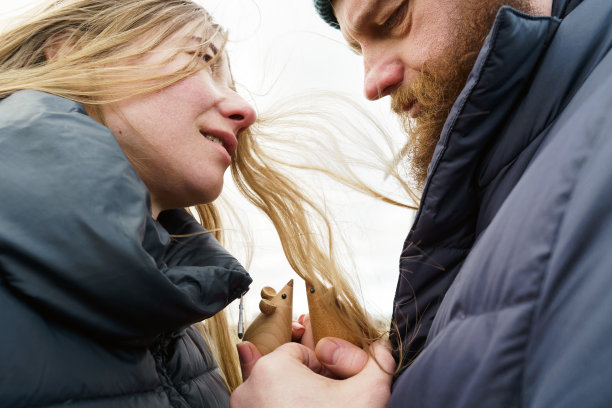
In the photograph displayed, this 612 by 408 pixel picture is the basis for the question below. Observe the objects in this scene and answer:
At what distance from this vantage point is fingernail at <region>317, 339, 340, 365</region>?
137 centimetres

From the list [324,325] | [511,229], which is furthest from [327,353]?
[511,229]

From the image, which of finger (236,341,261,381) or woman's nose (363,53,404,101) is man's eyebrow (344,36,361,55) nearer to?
woman's nose (363,53,404,101)

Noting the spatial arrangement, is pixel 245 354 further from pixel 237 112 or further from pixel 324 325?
pixel 237 112

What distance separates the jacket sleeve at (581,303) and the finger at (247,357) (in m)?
0.94

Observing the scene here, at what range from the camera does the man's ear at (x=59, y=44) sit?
1787 millimetres

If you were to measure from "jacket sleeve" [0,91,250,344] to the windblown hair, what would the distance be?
37 centimetres

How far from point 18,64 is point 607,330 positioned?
6.85 ft

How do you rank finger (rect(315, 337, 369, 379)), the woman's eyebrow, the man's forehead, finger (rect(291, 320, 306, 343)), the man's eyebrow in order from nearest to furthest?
finger (rect(315, 337, 369, 379)) < finger (rect(291, 320, 306, 343)) < the woman's eyebrow < the man's forehead < the man's eyebrow

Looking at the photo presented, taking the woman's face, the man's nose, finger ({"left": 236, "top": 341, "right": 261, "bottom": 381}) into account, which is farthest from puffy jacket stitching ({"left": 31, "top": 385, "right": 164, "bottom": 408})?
the man's nose

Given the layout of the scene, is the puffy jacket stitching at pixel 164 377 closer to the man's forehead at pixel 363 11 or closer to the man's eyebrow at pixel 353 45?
the man's forehead at pixel 363 11

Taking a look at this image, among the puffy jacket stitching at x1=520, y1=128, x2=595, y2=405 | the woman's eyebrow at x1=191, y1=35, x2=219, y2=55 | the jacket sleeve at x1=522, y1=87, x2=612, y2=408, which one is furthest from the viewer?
the woman's eyebrow at x1=191, y1=35, x2=219, y2=55

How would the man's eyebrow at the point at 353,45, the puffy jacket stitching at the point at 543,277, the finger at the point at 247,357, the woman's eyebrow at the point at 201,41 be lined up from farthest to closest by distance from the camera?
1. the man's eyebrow at the point at 353,45
2. the woman's eyebrow at the point at 201,41
3. the finger at the point at 247,357
4. the puffy jacket stitching at the point at 543,277

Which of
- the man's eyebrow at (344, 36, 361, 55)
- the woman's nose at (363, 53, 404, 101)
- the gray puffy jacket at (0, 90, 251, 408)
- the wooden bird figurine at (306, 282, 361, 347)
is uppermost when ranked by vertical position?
the man's eyebrow at (344, 36, 361, 55)

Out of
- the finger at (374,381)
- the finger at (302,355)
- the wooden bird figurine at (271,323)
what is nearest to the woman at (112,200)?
the wooden bird figurine at (271,323)
